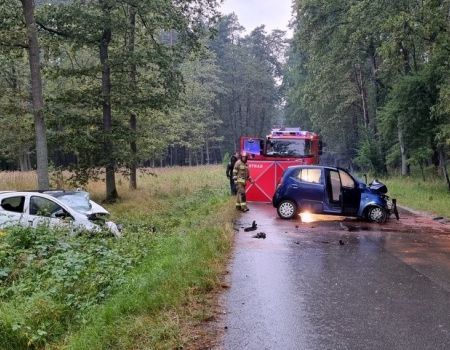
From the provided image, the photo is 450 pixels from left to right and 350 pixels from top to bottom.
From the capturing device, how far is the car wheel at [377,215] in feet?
46.6

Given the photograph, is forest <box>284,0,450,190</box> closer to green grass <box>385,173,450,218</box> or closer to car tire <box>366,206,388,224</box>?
green grass <box>385,173,450,218</box>

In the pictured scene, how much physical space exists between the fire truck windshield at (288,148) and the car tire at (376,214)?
6369mm

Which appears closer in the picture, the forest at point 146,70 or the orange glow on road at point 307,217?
the orange glow on road at point 307,217

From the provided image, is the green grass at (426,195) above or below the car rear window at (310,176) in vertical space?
below

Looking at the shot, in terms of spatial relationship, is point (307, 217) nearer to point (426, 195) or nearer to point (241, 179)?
point (241, 179)

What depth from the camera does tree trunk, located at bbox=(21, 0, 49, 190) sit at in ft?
58.5

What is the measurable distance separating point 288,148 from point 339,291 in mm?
13705

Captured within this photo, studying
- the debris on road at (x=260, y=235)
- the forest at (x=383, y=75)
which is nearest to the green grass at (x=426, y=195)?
the forest at (x=383, y=75)

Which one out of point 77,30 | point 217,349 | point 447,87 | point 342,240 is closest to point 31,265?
point 217,349

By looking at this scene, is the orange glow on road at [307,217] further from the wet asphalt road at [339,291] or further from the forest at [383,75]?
the forest at [383,75]

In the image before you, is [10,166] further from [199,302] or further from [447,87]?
[199,302]

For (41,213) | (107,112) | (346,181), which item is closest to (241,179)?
(346,181)

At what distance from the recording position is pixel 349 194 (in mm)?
14172

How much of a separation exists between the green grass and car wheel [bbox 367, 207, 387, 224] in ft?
9.77
